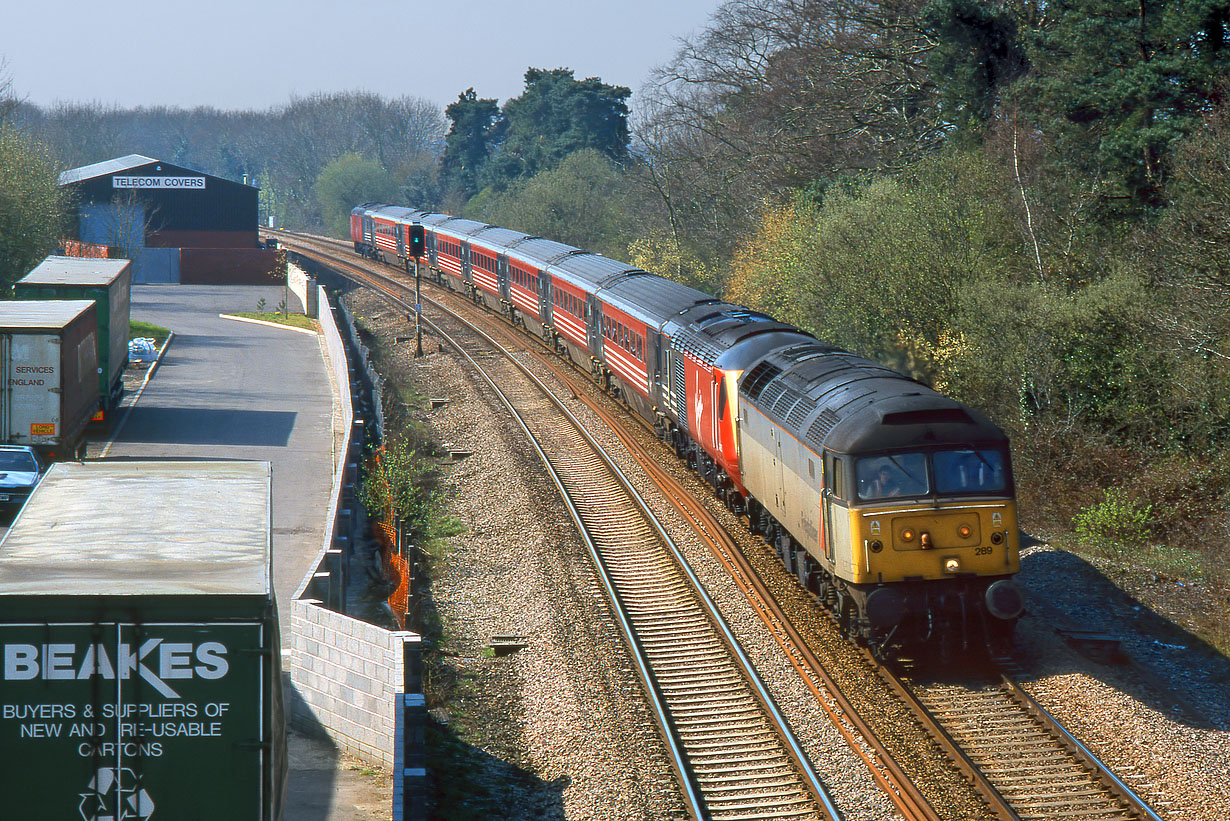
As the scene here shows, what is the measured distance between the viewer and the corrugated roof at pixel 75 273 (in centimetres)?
2898

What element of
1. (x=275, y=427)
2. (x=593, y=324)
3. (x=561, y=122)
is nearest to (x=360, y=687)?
(x=275, y=427)

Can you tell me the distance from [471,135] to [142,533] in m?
86.3

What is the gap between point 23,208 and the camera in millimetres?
42906

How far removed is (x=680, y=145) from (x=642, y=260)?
6.54 m

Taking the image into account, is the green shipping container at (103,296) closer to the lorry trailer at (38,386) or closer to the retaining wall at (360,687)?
the lorry trailer at (38,386)

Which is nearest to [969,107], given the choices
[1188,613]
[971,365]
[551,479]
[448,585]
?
[971,365]

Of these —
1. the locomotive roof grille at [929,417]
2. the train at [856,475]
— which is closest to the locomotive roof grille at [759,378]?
the train at [856,475]

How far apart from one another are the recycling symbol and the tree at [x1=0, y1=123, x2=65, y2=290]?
39.0m

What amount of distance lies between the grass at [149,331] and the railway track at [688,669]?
2408cm

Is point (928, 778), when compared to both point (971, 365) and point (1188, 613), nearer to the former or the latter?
point (1188, 613)

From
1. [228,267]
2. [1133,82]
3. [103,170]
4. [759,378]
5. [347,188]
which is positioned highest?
[347,188]

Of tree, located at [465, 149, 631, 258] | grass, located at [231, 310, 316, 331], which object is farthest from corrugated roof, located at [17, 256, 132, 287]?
tree, located at [465, 149, 631, 258]

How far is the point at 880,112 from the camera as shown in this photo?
3681 cm

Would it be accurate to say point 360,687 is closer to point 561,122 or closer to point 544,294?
point 544,294
